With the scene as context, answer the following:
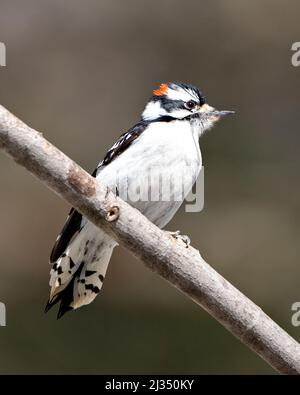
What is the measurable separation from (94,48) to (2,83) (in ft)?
2.24

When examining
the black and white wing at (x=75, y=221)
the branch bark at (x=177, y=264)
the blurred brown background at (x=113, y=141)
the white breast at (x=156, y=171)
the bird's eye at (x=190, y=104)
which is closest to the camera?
the branch bark at (x=177, y=264)

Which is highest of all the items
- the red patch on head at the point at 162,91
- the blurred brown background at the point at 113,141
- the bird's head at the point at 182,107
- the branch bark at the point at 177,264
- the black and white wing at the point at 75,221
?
the blurred brown background at the point at 113,141

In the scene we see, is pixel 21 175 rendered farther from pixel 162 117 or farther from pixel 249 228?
pixel 162 117

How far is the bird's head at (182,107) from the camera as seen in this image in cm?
380

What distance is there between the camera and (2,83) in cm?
595

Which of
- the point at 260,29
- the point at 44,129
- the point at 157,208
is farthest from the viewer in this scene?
the point at 260,29

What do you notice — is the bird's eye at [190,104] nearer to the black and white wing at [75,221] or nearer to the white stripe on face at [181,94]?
the white stripe on face at [181,94]

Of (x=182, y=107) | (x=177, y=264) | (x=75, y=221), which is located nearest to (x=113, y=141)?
(x=182, y=107)

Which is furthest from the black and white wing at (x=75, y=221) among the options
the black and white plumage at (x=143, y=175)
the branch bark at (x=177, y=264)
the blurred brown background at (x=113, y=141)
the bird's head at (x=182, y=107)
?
the blurred brown background at (x=113, y=141)

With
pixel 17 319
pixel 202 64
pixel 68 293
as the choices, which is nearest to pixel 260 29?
pixel 202 64

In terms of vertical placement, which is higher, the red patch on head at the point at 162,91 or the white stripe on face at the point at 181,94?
the red patch on head at the point at 162,91

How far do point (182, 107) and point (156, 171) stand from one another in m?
0.38

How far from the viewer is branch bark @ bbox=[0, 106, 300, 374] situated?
9.54 ft

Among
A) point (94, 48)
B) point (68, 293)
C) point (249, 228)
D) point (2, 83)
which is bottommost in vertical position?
point (68, 293)
